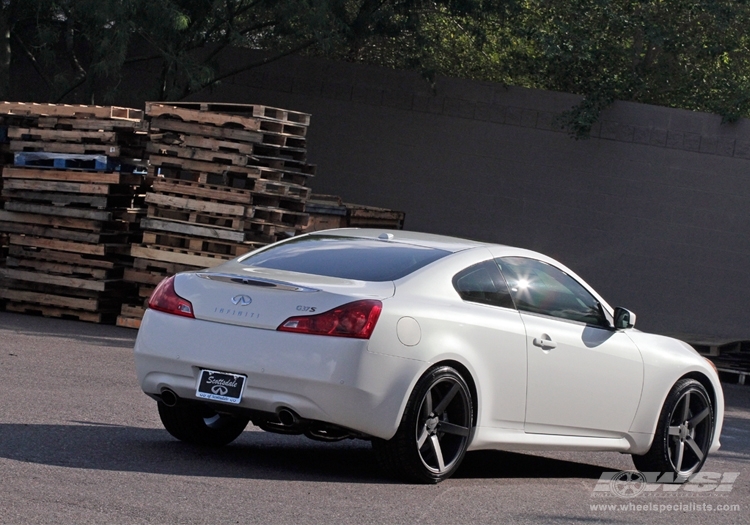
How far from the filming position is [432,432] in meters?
6.71

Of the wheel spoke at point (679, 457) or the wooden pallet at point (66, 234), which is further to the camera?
the wooden pallet at point (66, 234)

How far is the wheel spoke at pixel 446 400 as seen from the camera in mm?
6727

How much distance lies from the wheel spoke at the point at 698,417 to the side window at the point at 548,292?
105cm

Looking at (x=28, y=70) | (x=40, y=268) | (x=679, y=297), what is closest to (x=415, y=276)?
(x=40, y=268)

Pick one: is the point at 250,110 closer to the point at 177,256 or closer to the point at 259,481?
the point at 177,256

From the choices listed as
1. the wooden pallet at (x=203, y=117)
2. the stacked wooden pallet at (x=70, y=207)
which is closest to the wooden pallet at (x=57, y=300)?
the stacked wooden pallet at (x=70, y=207)

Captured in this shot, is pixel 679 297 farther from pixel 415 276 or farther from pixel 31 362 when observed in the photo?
pixel 415 276

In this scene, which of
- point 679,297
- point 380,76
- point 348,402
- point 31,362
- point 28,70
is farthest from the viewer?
point 28,70

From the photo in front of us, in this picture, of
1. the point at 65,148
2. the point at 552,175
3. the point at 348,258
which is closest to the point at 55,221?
the point at 65,148

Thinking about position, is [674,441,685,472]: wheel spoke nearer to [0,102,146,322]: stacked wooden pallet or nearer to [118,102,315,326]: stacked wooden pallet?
[118,102,315,326]: stacked wooden pallet

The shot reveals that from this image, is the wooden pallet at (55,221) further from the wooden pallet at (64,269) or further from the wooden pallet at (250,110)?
the wooden pallet at (250,110)

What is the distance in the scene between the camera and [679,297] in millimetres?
18781

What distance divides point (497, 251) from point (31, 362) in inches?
204

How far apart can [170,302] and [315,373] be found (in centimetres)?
112
